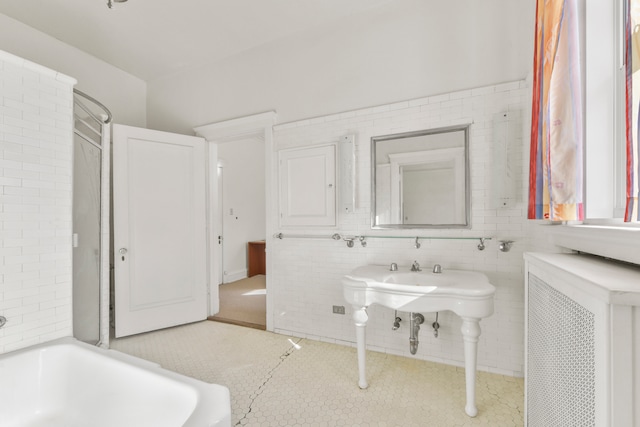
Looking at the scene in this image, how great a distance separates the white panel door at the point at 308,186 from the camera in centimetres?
252

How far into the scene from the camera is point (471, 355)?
1.58m

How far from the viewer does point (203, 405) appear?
106 cm

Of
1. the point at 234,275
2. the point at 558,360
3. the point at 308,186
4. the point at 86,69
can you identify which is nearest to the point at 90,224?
the point at 86,69

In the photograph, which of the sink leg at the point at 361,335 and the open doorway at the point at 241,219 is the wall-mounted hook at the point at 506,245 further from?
the open doorway at the point at 241,219

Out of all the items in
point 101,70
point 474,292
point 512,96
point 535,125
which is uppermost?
point 101,70

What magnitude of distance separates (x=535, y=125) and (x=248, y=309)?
320 centimetres

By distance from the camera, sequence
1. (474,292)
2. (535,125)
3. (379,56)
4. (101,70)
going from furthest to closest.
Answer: (101,70) < (379,56) < (474,292) < (535,125)

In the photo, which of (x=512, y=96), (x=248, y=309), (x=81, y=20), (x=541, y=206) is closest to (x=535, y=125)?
(x=541, y=206)

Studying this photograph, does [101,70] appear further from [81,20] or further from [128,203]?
[128,203]

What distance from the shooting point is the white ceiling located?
7.65ft

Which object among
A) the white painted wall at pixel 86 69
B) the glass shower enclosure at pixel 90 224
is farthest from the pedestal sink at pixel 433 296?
the white painted wall at pixel 86 69

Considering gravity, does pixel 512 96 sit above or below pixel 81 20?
below

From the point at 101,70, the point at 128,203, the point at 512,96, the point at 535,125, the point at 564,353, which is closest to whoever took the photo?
the point at 564,353

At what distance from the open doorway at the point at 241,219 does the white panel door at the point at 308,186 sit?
1.88 m
